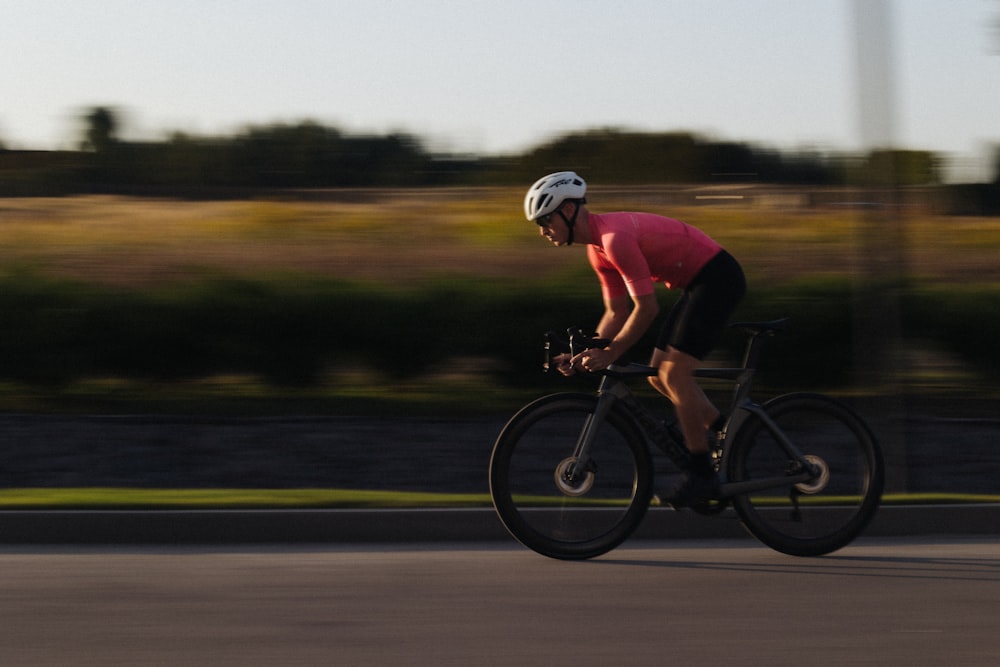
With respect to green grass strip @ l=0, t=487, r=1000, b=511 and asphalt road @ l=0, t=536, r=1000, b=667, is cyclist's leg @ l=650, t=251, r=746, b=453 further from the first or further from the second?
green grass strip @ l=0, t=487, r=1000, b=511

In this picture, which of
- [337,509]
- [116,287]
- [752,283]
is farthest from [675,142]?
[337,509]

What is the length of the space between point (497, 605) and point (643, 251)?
1.74 m

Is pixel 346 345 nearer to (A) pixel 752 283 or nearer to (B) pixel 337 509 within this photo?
(A) pixel 752 283

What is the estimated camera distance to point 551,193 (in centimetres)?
624

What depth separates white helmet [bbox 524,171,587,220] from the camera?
6242mm

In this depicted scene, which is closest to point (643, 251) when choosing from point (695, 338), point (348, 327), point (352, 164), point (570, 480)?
point (695, 338)

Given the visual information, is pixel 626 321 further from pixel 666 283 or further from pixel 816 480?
pixel 816 480

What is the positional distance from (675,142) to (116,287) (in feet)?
21.8

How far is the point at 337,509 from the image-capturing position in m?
7.39

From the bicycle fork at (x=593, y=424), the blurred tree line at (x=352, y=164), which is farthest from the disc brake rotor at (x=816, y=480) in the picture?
the blurred tree line at (x=352, y=164)

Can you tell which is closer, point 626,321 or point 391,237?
point 626,321

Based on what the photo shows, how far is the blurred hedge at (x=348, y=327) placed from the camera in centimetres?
1320

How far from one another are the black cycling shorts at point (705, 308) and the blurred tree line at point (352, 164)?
9.31 m

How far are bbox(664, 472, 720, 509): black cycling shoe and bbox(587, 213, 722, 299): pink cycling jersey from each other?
0.88m
